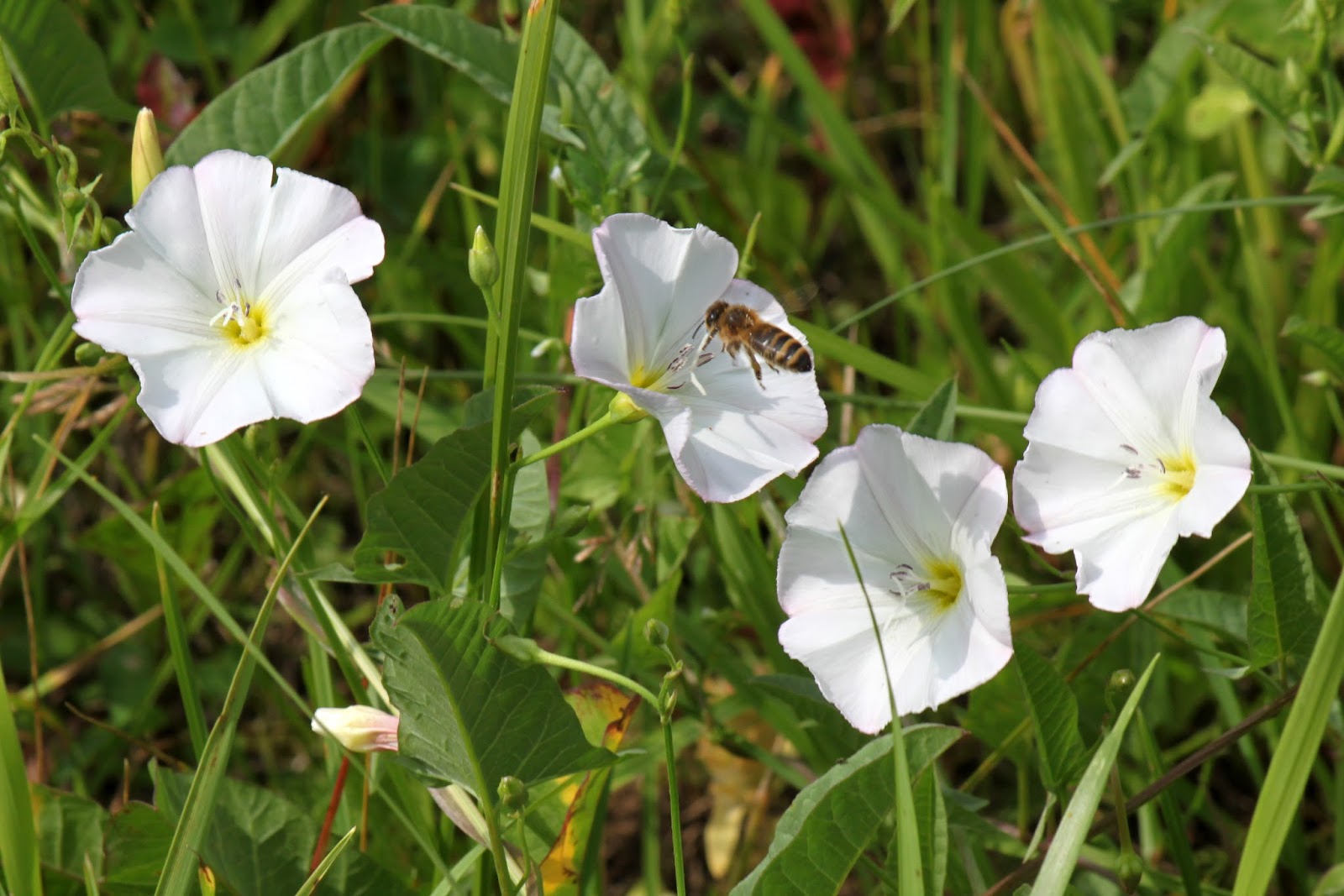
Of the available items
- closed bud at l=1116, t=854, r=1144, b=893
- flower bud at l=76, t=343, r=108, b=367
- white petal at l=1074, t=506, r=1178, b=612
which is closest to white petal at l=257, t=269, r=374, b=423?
flower bud at l=76, t=343, r=108, b=367

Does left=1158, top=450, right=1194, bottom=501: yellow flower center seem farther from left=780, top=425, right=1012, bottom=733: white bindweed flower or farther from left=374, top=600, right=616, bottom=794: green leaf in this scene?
left=374, top=600, right=616, bottom=794: green leaf

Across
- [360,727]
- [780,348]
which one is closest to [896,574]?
[780,348]

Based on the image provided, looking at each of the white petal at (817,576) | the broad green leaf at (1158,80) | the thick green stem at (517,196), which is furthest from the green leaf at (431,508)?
the broad green leaf at (1158,80)

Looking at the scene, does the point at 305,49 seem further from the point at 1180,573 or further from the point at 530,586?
the point at 1180,573

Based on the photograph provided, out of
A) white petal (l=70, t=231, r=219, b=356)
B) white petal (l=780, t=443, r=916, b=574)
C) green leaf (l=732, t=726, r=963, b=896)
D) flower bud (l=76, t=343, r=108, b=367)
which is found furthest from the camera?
flower bud (l=76, t=343, r=108, b=367)

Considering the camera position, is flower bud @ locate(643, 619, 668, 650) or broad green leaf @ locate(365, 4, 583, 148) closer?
flower bud @ locate(643, 619, 668, 650)

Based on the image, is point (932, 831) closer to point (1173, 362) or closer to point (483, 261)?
point (1173, 362)
